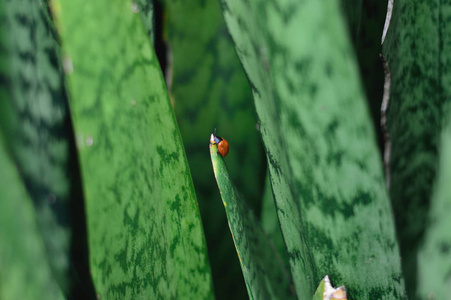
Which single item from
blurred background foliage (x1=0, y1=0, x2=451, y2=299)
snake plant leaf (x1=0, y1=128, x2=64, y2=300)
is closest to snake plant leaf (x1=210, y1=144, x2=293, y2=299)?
blurred background foliage (x1=0, y1=0, x2=451, y2=299)

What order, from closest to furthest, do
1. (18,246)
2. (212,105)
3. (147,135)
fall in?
(18,246) → (147,135) → (212,105)

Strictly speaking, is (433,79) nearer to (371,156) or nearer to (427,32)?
(427,32)

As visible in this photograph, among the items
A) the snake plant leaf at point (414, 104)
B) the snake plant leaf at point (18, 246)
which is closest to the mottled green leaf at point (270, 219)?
the snake plant leaf at point (414, 104)

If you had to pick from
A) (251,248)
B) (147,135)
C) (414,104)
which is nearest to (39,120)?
(147,135)

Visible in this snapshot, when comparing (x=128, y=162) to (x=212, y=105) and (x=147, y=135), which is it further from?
(x=212, y=105)

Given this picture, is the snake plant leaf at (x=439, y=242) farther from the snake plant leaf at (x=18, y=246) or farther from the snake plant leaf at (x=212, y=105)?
the snake plant leaf at (x=18, y=246)

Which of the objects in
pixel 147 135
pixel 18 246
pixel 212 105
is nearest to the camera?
pixel 18 246

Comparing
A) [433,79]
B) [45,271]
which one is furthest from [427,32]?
[45,271]
